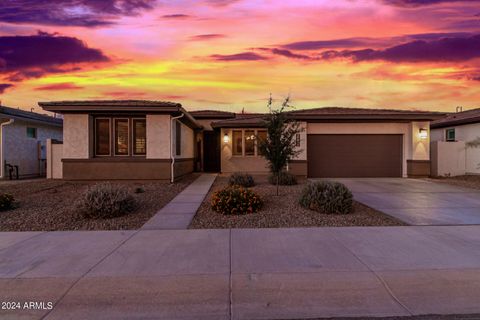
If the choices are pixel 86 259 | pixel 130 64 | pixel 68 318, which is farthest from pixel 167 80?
pixel 68 318

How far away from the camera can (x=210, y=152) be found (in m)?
24.1

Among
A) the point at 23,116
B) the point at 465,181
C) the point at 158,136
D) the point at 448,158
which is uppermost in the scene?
the point at 23,116

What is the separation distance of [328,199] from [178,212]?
4.07 metres

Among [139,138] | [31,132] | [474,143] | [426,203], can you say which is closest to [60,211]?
[139,138]

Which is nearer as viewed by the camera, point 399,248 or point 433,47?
point 399,248

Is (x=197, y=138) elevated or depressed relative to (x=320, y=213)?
elevated

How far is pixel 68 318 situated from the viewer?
149 inches

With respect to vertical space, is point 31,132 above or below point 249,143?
above

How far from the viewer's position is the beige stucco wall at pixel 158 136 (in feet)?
51.4

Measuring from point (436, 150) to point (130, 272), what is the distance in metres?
20.1

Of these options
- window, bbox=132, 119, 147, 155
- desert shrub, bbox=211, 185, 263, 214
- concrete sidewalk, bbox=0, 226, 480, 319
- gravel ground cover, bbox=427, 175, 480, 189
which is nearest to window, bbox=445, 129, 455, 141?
gravel ground cover, bbox=427, 175, 480, 189

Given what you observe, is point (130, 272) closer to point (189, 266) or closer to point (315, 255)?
point (189, 266)

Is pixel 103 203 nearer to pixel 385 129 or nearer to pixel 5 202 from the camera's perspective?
pixel 5 202

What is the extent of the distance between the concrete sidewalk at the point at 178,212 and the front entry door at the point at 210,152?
436 inches
